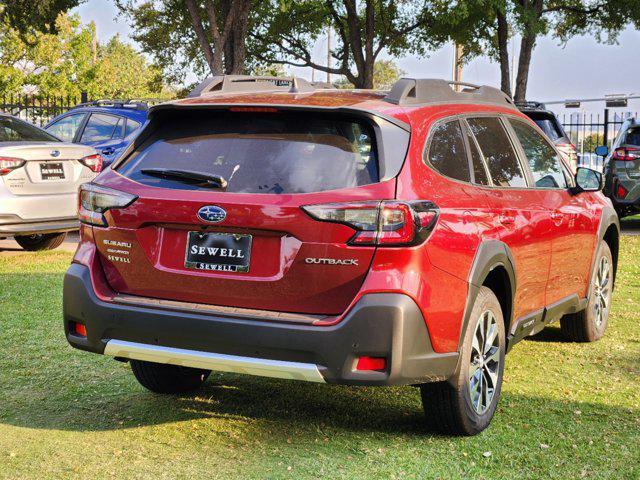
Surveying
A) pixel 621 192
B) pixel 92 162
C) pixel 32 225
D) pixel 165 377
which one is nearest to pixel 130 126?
pixel 92 162

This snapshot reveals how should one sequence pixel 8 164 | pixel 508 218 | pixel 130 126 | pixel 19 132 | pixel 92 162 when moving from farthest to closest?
pixel 130 126, pixel 92 162, pixel 19 132, pixel 8 164, pixel 508 218

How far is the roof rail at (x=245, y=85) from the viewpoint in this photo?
5160 mm

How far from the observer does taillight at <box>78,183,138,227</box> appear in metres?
4.58

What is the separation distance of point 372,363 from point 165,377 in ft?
5.76

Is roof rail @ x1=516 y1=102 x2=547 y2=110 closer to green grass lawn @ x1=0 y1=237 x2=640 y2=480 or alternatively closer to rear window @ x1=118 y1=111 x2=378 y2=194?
green grass lawn @ x1=0 y1=237 x2=640 y2=480

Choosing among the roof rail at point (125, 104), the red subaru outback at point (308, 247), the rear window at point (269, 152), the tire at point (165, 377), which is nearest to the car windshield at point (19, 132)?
the roof rail at point (125, 104)

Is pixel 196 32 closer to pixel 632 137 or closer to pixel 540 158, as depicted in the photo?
pixel 632 137

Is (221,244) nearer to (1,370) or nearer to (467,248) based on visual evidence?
(467,248)

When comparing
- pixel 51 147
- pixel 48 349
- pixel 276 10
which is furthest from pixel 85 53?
pixel 48 349

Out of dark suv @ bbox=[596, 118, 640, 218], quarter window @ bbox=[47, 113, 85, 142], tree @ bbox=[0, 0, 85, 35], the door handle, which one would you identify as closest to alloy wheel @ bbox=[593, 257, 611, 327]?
the door handle

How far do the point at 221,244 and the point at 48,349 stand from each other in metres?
3.00

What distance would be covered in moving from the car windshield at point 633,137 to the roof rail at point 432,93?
9622 millimetres

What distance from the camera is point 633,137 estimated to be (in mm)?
14812

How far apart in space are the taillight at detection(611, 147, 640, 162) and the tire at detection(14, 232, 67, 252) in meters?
8.55
